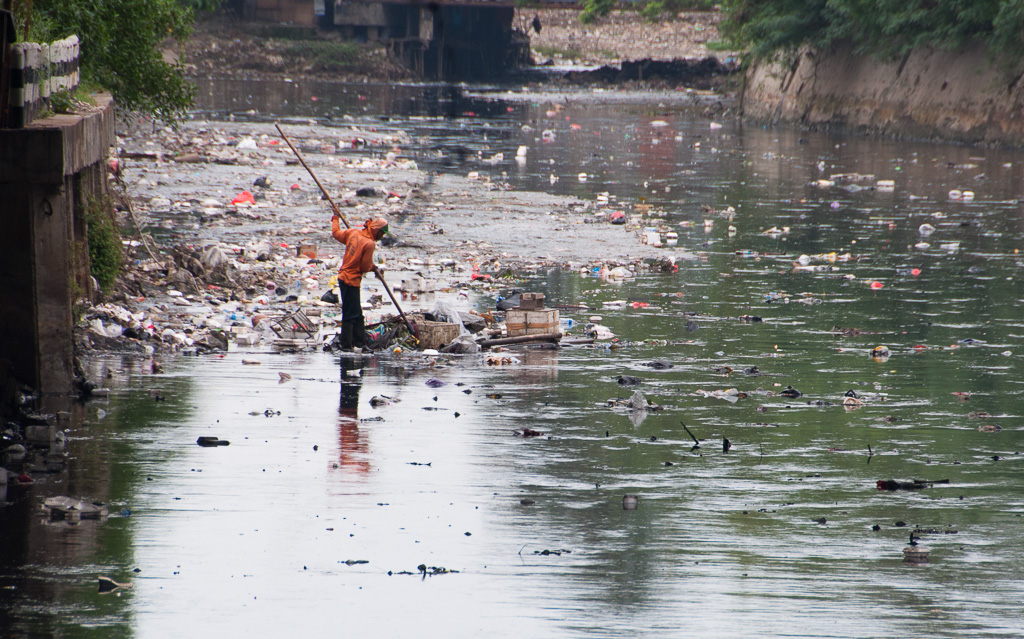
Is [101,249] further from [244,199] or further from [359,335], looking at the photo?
[244,199]

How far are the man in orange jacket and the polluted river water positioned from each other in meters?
0.36

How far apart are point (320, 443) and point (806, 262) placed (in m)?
9.68

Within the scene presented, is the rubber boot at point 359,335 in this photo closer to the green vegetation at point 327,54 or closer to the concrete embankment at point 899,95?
the concrete embankment at point 899,95

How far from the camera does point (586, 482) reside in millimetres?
7426

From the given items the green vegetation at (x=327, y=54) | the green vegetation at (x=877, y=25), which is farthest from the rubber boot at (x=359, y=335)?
the green vegetation at (x=327, y=54)

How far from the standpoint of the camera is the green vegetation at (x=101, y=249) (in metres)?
11.9

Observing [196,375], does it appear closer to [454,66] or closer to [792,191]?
[792,191]

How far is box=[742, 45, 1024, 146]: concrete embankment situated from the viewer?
3298 cm

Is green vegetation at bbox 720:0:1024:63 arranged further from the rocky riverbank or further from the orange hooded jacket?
the rocky riverbank

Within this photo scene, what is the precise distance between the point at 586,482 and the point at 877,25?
3250cm

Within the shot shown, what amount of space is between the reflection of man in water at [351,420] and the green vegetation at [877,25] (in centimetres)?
2491

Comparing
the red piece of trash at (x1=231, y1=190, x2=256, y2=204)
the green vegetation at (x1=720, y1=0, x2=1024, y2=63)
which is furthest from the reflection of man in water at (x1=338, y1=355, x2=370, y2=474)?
the green vegetation at (x1=720, y1=0, x2=1024, y2=63)

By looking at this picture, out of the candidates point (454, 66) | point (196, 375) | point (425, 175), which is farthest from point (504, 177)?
point (454, 66)

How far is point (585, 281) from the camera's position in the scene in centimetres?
1488
